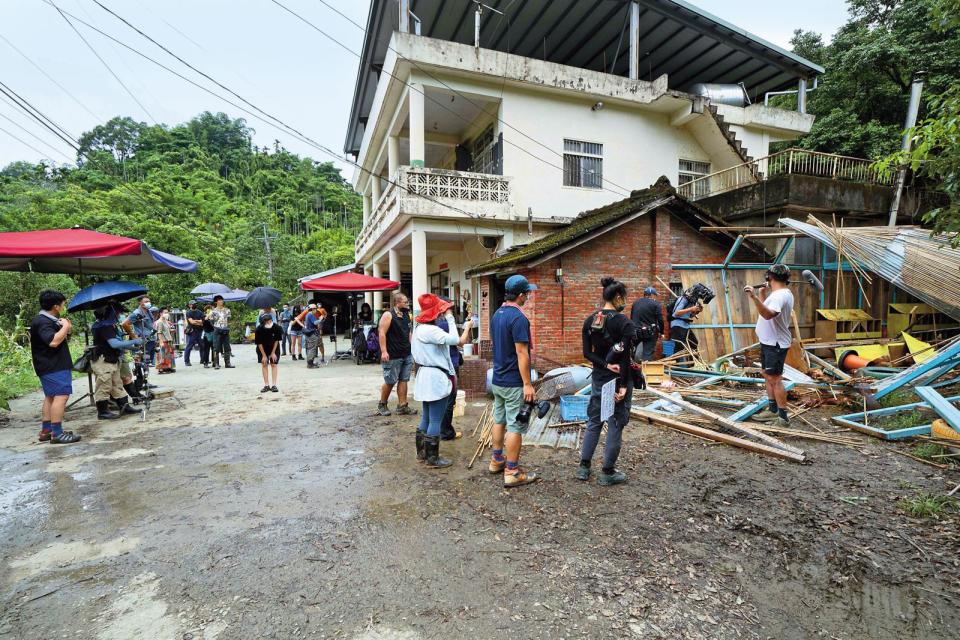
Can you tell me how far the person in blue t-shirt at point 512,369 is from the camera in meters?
3.63

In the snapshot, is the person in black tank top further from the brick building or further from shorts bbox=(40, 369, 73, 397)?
shorts bbox=(40, 369, 73, 397)

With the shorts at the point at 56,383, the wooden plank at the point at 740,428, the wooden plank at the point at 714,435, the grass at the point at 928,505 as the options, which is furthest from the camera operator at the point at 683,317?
the shorts at the point at 56,383

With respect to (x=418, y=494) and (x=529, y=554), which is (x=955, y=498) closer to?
(x=529, y=554)

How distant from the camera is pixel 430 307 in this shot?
4281 millimetres

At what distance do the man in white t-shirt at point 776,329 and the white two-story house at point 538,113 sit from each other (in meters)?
7.61

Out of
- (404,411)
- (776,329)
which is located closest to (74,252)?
(404,411)

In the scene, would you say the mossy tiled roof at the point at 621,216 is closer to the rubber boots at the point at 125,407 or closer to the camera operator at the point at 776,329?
the camera operator at the point at 776,329

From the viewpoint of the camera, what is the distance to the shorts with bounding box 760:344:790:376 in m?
4.96

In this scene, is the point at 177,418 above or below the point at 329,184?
below

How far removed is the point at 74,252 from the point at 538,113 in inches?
436

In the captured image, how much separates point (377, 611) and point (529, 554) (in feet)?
3.29

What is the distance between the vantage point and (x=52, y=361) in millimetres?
5000

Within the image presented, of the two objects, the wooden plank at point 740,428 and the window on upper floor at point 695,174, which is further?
the window on upper floor at point 695,174

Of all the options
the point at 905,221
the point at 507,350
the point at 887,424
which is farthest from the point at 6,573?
the point at 905,221
